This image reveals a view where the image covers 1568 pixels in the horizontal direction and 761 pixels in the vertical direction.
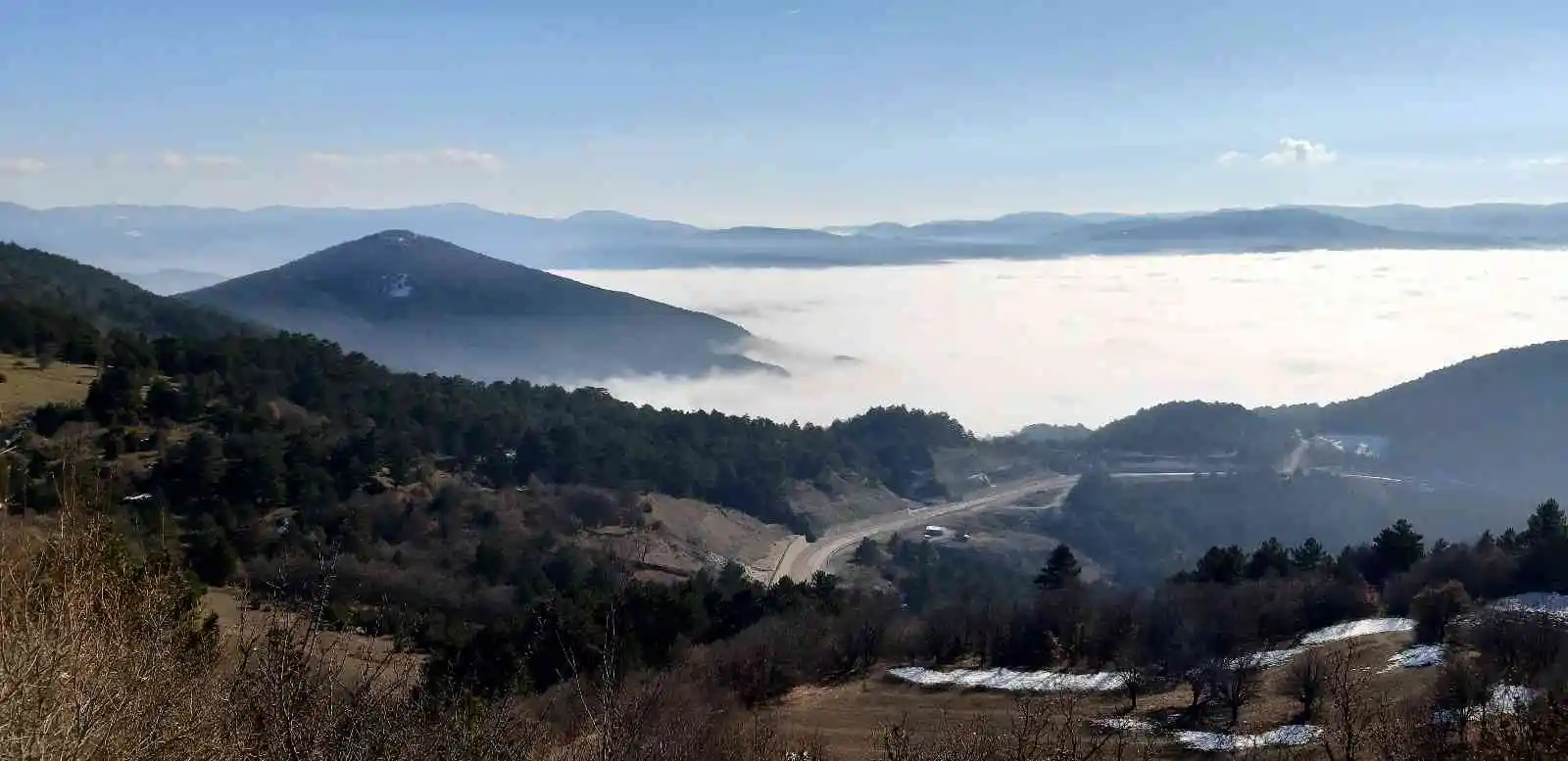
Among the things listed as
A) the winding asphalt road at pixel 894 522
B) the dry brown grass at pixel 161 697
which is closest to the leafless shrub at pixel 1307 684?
the dry brown grass at pixel 161 697

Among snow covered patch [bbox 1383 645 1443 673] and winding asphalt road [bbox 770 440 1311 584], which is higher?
snow covered patch [bbox 1383 645 1443 673]

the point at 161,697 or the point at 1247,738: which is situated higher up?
the point at 161,697

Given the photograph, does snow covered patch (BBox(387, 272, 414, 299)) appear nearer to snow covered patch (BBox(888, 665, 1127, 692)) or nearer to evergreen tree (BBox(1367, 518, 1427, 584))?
snow covered patch (BBox(888, 665, 1127, 692))

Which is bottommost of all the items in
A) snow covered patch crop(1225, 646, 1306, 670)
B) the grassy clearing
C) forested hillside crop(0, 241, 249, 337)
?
snow covered patch crop(1225, 646, 1306, 670)

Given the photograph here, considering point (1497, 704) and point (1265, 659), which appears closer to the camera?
point (1497, 704)

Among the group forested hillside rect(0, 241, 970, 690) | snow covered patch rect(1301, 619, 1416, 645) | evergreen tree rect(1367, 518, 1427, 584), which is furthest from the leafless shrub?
evergreen tree rect(1367, 518, 1427, 584)

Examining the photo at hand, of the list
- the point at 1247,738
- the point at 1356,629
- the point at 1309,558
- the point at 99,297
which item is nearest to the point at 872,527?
the point at 1309,558

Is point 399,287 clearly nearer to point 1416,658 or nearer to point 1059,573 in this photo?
point 1059,573
